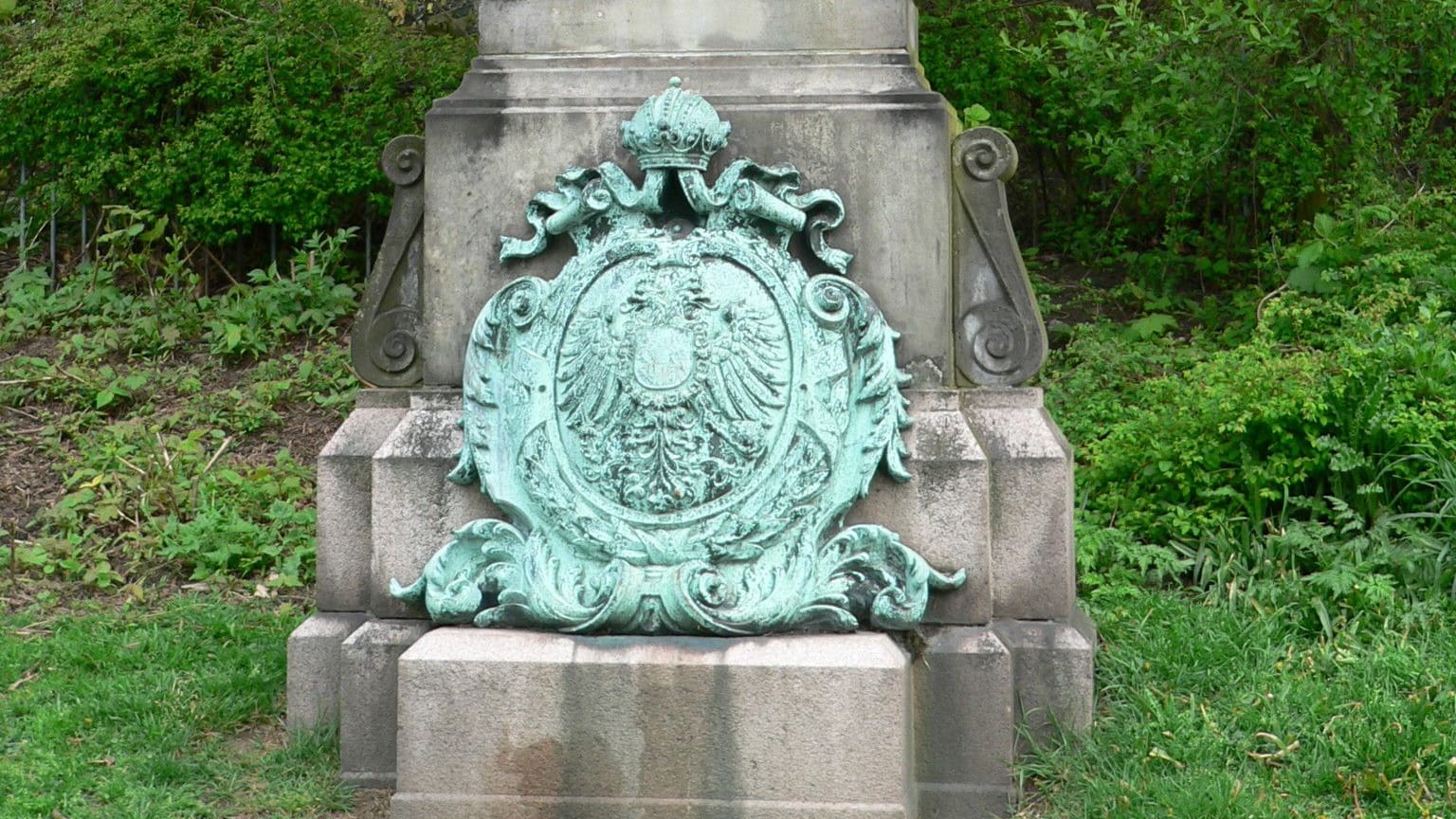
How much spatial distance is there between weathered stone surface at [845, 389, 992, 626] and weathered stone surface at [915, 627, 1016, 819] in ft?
0.40

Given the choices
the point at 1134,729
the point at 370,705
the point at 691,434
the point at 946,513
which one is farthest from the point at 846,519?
the point at 370,705

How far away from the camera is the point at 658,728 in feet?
12.7

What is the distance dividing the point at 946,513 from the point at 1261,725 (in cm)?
94

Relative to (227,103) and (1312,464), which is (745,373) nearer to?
(1312,464)

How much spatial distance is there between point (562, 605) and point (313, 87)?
4.94m

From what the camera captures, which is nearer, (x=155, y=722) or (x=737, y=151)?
(x=737, y=151)

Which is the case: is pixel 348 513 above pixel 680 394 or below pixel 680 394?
below

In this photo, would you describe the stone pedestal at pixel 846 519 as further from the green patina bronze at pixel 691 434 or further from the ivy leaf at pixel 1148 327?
the ivy leaf at pixel 1148 327

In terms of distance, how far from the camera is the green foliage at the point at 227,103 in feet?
26.8

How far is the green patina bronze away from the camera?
13.4 feet

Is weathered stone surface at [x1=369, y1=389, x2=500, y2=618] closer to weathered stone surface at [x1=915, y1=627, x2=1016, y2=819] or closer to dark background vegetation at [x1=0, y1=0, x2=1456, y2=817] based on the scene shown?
dark background vegetation at [x1=0, y1=0, x2=1456, y2=817]

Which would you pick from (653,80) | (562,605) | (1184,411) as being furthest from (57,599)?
(1184,411)

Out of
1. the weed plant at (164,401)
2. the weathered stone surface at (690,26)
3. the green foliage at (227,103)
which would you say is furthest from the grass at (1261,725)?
the green foliage at (227,103)

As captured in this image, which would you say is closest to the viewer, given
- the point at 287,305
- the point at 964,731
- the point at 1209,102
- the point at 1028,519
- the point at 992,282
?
the point at 964,731
